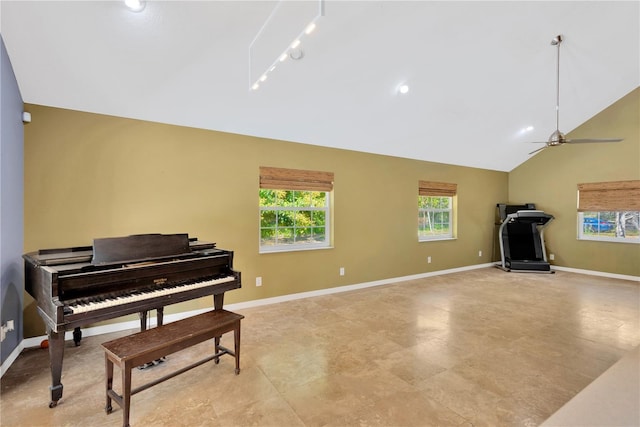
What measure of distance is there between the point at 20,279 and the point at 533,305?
6096mm

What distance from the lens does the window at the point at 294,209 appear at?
4453 millimetres

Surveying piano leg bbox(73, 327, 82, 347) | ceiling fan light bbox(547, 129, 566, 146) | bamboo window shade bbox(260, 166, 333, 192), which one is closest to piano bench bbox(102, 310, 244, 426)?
piano leg bbox(73, 327, 82, 347)

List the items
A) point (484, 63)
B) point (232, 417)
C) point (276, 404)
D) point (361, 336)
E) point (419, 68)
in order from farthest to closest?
point (484, 63)
point (419, 68)
point (361, 336)
point (276, 404)
point (232, 417)

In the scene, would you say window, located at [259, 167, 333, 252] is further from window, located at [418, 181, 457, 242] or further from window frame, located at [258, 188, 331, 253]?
window, located at [418, 181, 457, 242]

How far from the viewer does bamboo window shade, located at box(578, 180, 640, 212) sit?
233 inches

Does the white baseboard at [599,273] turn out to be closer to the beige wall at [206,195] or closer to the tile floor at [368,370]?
the tile floor at [368,370]

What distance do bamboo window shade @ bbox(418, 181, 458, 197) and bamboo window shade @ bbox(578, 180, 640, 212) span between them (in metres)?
2.67

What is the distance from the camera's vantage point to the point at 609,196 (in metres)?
6.20

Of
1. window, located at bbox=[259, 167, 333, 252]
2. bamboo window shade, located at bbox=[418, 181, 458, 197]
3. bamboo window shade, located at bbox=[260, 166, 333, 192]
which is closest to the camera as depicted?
bamboo window shade, located at bbox=[260, 166, 333, 192]

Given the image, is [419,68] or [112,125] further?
[419,68]

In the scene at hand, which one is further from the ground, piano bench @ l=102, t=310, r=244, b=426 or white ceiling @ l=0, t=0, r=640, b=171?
white ceiling @ l=0, t=0, r=640, b=171

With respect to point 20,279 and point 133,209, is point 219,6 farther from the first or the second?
point 20,279

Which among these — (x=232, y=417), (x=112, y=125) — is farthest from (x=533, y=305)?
(x=112, y=125)

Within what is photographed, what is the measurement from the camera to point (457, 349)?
3.00 metres
